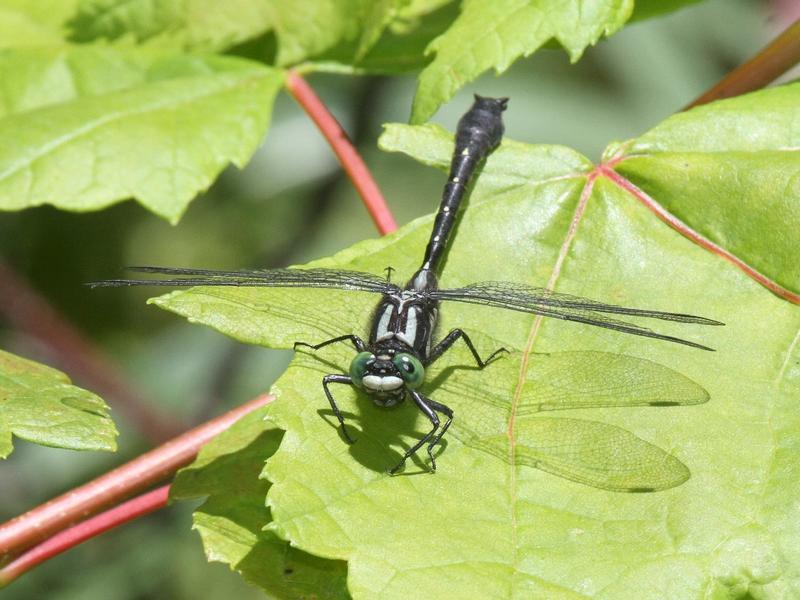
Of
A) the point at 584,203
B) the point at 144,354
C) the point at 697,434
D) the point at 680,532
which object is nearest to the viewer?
the point at 680,532

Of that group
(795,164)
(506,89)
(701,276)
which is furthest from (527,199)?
(506,89)

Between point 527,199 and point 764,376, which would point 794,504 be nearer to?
point 764,376

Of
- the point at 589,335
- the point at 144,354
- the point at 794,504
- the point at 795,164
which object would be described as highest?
the point at 795,164

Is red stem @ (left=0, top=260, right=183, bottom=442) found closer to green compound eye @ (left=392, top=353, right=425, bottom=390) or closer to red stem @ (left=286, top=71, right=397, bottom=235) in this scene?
red stem @ (left=286, top=71, right=397, bottom=235)

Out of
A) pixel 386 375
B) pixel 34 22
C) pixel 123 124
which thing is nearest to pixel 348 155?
pixel 123 124

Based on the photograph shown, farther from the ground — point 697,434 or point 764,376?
point 764,376

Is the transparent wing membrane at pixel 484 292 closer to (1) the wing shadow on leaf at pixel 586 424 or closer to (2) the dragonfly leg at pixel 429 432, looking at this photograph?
(1) the wing shadow on leaf at pixel 586 424

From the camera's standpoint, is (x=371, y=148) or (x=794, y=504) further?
(x=371, y=148)
